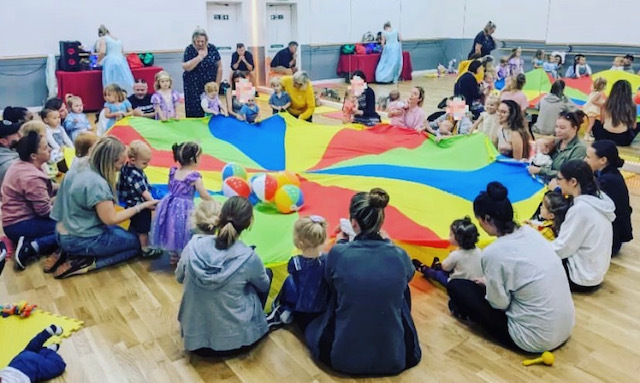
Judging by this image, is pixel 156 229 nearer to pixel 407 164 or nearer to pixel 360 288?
pixel 360 288

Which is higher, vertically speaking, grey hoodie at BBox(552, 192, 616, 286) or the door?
the door

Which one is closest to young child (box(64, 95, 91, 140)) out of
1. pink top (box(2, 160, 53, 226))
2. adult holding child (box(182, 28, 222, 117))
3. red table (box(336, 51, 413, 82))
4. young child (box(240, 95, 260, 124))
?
adult holding child (box(182, 28, 222, 117))

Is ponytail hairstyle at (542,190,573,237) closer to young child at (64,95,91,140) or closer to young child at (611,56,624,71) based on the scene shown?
young child at (611,56,624,71)

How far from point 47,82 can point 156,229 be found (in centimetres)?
670

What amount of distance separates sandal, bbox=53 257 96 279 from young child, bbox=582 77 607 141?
5298 millimetres

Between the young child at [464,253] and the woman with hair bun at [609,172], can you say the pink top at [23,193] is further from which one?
the woman with hair bun at [609,172]

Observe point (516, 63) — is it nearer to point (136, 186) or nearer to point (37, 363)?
point (136, 186)

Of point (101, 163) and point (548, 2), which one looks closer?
point (101, 163)

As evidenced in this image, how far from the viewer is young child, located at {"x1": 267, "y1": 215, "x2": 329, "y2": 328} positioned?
97.3 inches

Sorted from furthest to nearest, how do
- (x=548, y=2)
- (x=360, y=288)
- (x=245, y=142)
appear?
(x=548, y=2), (x=245, y=142), (x=360, y=288)

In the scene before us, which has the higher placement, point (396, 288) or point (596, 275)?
point (396, 288)

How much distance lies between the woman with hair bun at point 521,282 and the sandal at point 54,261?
8.31 ft

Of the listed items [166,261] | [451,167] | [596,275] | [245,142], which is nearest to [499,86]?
[451,167]

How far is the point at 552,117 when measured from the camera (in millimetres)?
6262
